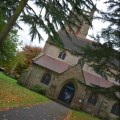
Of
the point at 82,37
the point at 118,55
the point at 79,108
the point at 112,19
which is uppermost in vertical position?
the point at 82,37

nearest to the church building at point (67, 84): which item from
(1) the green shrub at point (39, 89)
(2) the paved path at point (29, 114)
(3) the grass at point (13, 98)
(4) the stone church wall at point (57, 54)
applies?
(1) the green shrub at point (39, 89)

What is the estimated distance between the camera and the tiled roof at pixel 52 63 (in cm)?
4453

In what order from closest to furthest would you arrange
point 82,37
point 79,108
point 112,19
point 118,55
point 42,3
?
point 42,3 → point 118,55 → point 112,19 → point 79,108 → point 82,37

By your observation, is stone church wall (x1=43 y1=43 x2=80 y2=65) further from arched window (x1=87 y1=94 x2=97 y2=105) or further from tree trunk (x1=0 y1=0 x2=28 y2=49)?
tree trunk (x1=0 y1=0 x2=28 y2=49)

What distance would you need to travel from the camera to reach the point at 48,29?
43.9 feet

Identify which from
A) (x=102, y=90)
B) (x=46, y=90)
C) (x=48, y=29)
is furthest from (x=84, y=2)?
(x=46, y=90)

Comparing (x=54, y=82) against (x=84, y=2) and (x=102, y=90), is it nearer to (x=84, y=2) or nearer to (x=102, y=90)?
(x=102, y=90)

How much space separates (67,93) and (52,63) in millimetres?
5549

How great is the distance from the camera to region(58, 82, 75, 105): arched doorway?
144 feet

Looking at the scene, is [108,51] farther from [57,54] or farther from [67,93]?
[57,54]

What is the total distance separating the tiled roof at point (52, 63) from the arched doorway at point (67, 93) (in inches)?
103

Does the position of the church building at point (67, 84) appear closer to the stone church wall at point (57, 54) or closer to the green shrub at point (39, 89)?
the green shrub at point (39, 89)

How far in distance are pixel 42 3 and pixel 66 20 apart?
1.38 metres

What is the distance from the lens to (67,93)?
44688 millimetres
